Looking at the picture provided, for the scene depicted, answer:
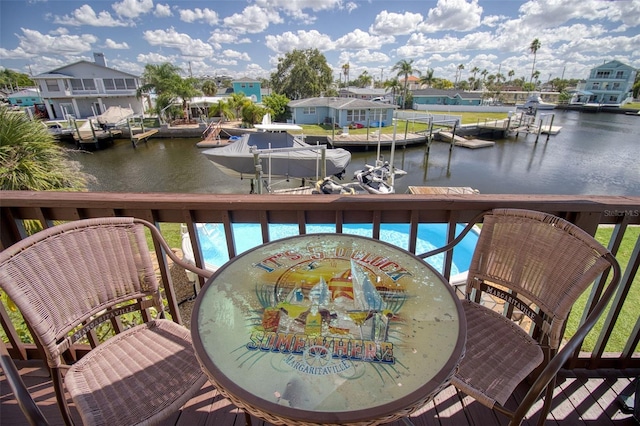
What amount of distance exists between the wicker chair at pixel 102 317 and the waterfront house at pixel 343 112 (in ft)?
83.6

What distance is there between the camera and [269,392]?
0.76 metres

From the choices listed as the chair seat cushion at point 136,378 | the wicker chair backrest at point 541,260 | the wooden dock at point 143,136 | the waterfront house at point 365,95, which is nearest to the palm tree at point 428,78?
the waterfront house at point 365,95

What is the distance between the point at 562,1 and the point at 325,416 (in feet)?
27.1

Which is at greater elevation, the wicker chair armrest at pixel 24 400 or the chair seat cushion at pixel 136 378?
the wicker chair armrest at pixel 24 400

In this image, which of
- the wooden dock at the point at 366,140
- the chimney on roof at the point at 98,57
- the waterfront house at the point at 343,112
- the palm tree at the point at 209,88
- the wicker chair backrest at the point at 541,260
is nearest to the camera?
the wicker chair backrest at the point at 541,260

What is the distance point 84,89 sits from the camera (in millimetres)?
29438

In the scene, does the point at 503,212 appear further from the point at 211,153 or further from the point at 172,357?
the point at 211,153

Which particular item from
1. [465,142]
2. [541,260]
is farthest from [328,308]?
[465,142]

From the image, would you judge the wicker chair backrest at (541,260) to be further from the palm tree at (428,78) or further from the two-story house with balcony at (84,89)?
the palm tree at (428,78)

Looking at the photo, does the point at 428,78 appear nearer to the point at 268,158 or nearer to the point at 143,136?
the point at 143,136

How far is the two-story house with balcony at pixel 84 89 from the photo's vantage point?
28.2 meters

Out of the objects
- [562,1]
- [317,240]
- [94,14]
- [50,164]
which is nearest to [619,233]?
[317,240]

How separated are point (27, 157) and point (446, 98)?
159ft

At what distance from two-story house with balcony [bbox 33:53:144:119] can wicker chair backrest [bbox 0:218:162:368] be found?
3620 cm
